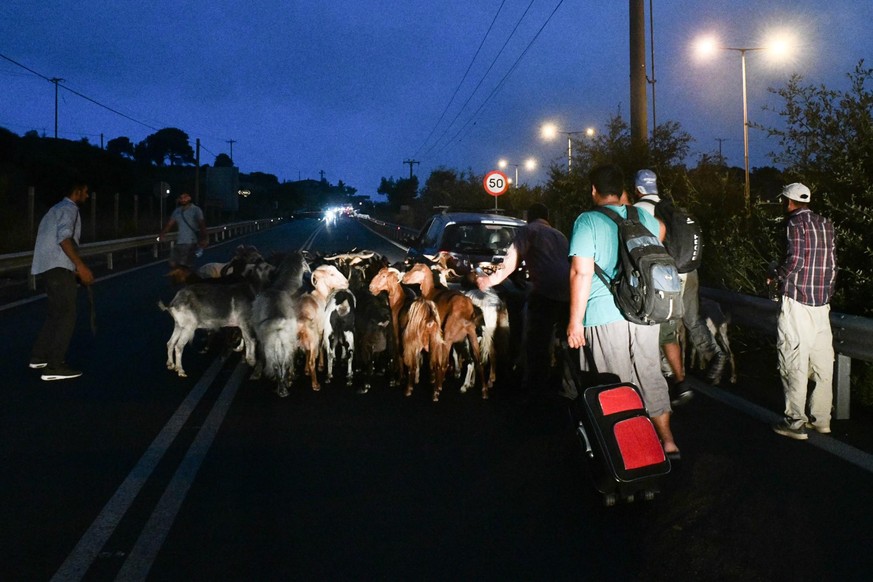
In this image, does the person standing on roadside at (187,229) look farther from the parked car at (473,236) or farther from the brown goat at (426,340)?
the brown goat at (426,340)

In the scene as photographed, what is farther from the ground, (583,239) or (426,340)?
(583,239)

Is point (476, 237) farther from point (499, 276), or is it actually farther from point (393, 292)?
point (499, 276)

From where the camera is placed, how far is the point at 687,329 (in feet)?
31.9

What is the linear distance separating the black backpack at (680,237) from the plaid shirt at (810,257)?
1.01 meters

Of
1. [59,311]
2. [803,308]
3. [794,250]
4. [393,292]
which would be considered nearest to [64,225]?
[59,311]

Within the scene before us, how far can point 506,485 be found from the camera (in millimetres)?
6246

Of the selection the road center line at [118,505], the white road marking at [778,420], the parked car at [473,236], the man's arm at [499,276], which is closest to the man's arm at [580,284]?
the man's arm at [499,276]

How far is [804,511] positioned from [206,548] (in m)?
3.46

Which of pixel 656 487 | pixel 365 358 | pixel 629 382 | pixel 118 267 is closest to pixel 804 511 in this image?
pixel 656 487

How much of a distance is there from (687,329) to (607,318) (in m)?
3.88

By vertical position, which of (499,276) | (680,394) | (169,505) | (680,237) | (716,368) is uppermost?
(680,237)

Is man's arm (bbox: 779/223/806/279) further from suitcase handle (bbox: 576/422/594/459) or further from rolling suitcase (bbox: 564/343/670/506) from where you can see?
suitcase handle (bbox: 576/422/594/459)

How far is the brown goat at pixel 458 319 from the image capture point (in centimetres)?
916

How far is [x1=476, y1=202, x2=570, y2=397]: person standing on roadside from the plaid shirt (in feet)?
6.56
